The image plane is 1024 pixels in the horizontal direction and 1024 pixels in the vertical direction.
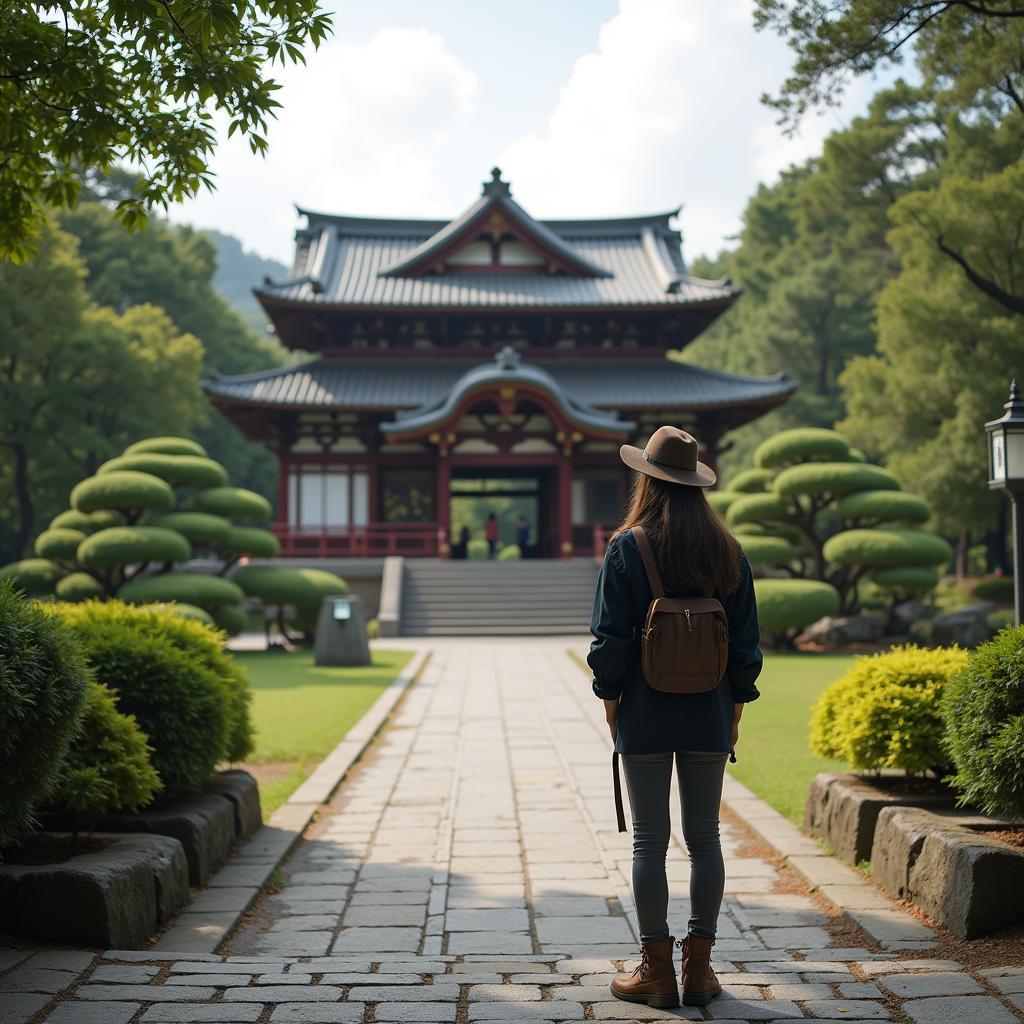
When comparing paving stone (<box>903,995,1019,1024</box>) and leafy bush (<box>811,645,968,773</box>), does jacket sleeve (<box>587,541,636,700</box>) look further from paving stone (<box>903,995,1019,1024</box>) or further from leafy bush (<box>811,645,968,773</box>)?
leafy bush (<box>811,645,968,773</box>)

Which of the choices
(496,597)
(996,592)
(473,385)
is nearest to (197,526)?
(496,597)

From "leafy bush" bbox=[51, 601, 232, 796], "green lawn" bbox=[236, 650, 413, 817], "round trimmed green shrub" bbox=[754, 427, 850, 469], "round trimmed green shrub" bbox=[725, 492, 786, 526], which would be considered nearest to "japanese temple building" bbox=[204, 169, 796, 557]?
"round trimmed green shrub" bbox=[725, 492, 786, 526]

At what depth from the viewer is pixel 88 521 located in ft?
60.3

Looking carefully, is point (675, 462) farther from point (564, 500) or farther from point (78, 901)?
point (564, 500)

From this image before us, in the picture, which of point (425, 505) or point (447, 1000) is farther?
point (425, 505)

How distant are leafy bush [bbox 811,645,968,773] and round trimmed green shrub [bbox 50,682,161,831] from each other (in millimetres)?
3590

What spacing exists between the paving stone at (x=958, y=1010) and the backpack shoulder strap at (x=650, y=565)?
4.95ft

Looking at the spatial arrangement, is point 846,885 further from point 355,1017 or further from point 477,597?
point 477,597

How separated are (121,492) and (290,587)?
3526 mm

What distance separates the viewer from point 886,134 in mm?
34375

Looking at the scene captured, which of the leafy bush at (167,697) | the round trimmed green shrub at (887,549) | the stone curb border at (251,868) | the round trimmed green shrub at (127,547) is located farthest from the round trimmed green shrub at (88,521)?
the leafy bush at (167,697)

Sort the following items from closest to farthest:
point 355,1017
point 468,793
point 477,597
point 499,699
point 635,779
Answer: point 355,1017 → point 635,779 → point 468,793 → point 499,699 → point 477,597

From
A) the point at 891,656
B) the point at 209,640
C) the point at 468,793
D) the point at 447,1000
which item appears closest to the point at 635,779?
the point at 447,1000

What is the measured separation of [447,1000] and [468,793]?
4.16m
